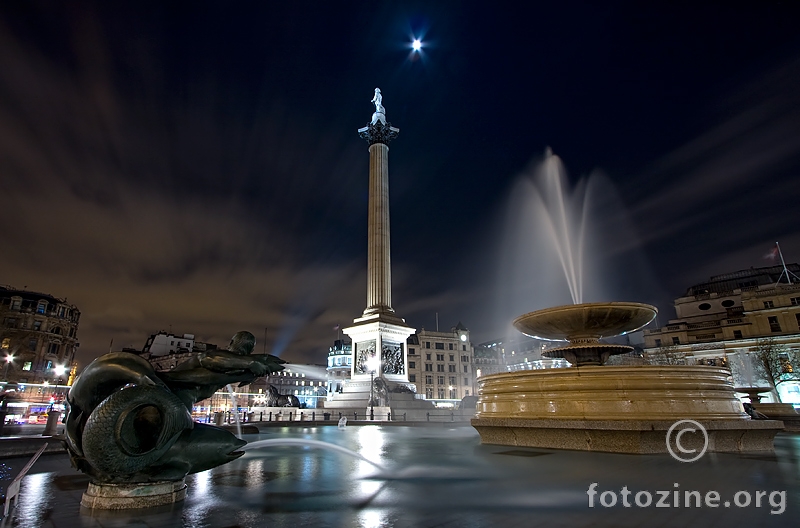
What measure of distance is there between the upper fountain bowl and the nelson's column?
1964cm

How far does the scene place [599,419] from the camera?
325 inches

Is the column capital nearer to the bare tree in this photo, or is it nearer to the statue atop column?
the statue atop column

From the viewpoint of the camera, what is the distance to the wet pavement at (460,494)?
138 inches

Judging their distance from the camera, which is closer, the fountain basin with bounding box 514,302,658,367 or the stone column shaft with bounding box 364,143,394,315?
the fountain basin with bounding box 514,302,658,367

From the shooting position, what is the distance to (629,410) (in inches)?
323

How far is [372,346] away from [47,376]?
55.2 meters

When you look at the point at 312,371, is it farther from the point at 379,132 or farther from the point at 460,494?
the point at 460,494

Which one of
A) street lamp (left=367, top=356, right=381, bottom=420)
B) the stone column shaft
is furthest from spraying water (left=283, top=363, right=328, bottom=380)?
street lamp (left=367, top=356, right=381, bottom=420)

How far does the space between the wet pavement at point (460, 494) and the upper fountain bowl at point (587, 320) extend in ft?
17.5

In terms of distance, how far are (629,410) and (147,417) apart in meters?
8.15

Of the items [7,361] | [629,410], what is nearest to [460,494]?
[629,410]

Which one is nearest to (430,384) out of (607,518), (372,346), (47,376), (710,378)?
(372,346)

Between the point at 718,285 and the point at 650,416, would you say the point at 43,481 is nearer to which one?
the point at 650,416

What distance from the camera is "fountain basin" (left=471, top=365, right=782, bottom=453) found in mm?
7855
